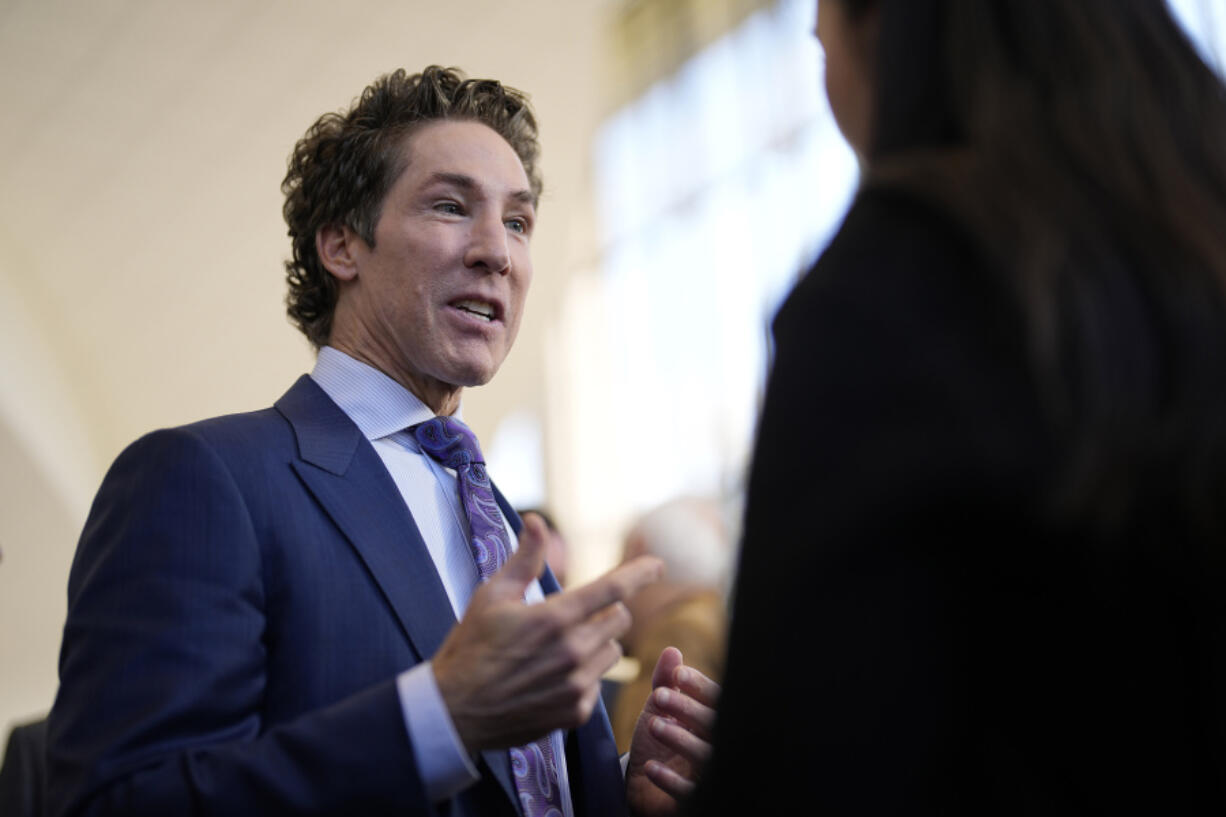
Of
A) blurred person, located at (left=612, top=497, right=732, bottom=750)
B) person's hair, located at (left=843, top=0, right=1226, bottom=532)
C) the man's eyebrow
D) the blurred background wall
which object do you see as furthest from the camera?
the blurred background wall

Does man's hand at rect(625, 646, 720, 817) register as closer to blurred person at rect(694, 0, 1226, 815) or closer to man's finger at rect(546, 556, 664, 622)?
man's finger at rect(546, 556, 664, 622)

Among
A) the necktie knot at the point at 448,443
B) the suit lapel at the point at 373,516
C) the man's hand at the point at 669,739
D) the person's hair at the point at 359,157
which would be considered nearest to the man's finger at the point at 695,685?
the man's hand at the point at 669,739

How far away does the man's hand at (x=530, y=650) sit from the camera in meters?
1.20

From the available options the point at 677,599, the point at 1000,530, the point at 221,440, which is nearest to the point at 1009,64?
the point at 1000,530

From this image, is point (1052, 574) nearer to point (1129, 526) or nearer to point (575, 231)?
point (1129, 526)

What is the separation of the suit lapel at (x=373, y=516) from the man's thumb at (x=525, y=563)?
0.34m

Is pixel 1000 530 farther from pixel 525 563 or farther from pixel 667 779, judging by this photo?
pixel 667 779

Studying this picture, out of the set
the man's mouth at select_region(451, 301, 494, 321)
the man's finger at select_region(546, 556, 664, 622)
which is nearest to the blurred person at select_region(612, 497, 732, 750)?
the man's mouth at select_region(451, 301, 494, 321)

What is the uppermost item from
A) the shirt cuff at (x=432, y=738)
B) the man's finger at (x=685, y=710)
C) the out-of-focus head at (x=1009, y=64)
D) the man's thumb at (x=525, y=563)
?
the out-of-focus head at (x=1009, y=64)

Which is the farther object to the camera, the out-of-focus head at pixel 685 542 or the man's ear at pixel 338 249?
the out-of-focus head at pixel 685 542

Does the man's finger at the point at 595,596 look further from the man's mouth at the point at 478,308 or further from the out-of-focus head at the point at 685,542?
the out-of-focus head at the point at 685,542

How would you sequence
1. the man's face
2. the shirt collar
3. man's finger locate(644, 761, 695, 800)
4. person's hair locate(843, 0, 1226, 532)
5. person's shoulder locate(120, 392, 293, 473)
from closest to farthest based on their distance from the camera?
person's hair locate(843, 0, 1226, 532)
person's shoulder locate(120, 392, 293, 473)
man's finger locate(644, 761, 695, 800)
the shirt collar
the man's face

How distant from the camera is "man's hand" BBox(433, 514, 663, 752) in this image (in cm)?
120

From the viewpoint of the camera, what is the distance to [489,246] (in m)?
2.09
